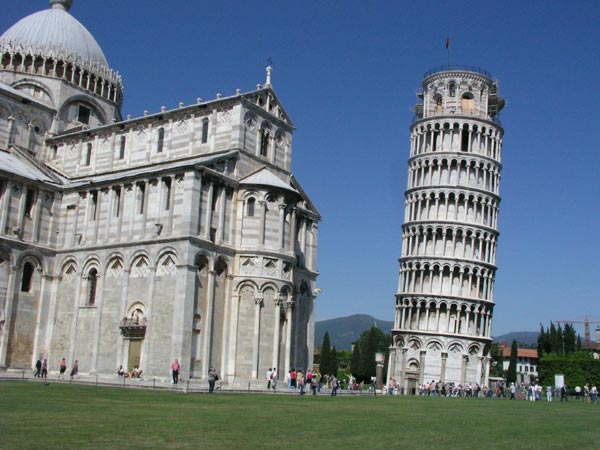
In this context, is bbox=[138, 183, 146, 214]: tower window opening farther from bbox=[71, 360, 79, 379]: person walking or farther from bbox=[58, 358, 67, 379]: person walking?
bbox=[58, 358, 67, 379]: person walking

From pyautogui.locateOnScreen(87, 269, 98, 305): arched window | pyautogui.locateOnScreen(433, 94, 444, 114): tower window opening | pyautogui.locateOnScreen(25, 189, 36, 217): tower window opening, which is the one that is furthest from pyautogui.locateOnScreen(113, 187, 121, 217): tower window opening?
pyautogui.locateOnScreen(433, 94, 444, 114): tower window opening

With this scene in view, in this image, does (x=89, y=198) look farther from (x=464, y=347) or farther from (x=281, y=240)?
(x=464, y=347)

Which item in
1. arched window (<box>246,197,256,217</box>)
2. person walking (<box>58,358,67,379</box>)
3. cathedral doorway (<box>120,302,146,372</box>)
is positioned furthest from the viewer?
arched window (<box>246,197,256,217</box>)

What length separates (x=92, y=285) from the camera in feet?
147

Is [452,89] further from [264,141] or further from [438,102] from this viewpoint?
[264,141]

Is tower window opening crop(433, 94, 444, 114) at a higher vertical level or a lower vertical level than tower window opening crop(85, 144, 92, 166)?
higher

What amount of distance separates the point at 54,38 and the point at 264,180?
23464mm

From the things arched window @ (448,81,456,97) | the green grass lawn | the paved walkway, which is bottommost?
the paved walkway

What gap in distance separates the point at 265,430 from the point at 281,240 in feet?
87.4

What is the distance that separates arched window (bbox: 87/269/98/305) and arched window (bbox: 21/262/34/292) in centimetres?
385

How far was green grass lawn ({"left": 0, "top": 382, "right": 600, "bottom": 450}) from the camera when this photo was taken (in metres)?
14.9

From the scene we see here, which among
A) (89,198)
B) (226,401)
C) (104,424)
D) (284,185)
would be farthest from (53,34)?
(104,424)

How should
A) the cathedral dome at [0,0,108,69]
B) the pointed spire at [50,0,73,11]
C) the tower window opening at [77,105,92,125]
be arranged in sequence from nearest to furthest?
1. the cathedral dome at [0,0,108,69]
2. the tower window opening at [77,105,92,125]
3. the pointed spire at [50,0,73,11]

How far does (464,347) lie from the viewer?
74750mm
